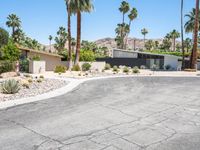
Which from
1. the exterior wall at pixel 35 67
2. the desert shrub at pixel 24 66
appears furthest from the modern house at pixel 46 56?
the exterior wall at pixel 35 67

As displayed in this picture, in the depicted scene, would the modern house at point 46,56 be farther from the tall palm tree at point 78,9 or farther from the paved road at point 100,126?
the paved road at point 100,126

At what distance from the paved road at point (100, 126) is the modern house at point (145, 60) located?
1685 inches

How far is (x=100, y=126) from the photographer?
9938 mm

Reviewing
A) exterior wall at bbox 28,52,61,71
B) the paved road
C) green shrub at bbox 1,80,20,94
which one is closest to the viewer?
the paved road

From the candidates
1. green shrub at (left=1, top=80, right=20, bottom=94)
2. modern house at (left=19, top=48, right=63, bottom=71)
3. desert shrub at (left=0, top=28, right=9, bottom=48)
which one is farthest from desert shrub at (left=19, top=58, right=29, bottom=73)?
green shrub at (left=1, top=80, right=20, bottom=94)

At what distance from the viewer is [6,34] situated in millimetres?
45469

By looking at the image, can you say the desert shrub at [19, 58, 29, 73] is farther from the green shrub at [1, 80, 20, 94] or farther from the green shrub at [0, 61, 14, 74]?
the green shrub at [1, 80, 20, 94]

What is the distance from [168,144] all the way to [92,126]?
2898 millimetres

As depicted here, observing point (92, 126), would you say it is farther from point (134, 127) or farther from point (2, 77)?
point (2, 77)

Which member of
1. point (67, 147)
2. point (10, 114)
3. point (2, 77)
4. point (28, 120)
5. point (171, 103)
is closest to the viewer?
point (67, 147)

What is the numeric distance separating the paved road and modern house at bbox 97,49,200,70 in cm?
4280

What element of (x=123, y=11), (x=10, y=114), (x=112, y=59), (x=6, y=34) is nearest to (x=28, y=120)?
(x=10, y=114)

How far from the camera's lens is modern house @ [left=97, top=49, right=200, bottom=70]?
57.9 meters

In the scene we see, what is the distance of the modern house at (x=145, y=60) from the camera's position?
57875 millimetres
